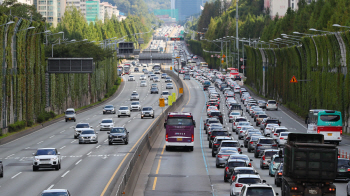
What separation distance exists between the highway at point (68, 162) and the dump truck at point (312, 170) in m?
9.91

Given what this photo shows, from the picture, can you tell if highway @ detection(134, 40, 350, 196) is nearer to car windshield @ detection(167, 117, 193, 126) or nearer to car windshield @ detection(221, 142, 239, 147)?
car windshield @ detection(221, 142, 239, 147)

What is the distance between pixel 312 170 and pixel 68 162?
22537 millimetres

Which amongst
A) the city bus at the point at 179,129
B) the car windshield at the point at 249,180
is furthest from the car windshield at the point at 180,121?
the car windshield at the point at 249,180

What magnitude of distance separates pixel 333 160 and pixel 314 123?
27.0m

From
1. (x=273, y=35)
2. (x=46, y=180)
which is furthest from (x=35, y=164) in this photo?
(x=273, y=35)

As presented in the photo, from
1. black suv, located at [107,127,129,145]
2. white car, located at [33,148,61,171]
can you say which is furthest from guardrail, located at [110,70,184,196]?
white car, located at [33,148,61,171]

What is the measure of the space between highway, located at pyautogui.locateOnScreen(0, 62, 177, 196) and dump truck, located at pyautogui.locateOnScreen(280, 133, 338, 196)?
32.5 ft

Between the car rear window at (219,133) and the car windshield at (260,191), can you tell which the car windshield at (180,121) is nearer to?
the car rear window at (219,133)

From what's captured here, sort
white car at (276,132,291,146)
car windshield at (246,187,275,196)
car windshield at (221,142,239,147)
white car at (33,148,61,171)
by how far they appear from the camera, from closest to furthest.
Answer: car windshield at (246,187,275,196), white car at (33,148,61,171), car windshield at (221,142,239,147), white car at (276,132,291,146)

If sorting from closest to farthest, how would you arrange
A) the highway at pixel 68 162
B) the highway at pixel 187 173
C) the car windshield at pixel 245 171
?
the car windshield at pixel 245 171
the highway at pixel 187 173
the highway at pixel 68 162

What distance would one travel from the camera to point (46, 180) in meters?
34.5

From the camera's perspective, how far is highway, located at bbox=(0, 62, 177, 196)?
3222 cm

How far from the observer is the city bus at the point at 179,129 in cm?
4775

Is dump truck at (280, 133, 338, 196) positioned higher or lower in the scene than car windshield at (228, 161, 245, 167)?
higher
